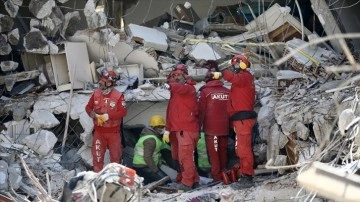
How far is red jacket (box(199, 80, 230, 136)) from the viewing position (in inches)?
479

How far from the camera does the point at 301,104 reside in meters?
11.7

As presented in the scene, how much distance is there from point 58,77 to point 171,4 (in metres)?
3.03

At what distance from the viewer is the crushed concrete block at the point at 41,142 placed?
13039 mm

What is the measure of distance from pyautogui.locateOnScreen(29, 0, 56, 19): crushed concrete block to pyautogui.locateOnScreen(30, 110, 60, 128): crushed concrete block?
1.53 m

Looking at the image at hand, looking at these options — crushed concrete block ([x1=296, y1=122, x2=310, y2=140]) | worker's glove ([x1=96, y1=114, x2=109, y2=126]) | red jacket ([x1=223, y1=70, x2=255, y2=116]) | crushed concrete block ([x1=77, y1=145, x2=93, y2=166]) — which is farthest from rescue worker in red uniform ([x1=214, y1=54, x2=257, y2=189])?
crushed concrete block ([x1=77, y1=145, x2=93, y2=166])

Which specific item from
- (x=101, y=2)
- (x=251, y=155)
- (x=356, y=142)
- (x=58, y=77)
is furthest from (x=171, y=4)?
(x=356, y=142)

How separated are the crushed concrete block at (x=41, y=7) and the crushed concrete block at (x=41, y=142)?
6.22 ft

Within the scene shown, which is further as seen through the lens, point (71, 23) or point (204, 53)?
point (204, 53)

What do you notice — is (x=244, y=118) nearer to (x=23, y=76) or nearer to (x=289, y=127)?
(x=289, y=127)

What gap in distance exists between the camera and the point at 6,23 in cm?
1334

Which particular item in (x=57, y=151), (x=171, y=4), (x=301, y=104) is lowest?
(x=57, y=151)

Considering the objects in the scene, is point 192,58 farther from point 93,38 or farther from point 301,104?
point 301,104

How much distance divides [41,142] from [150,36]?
2.67m

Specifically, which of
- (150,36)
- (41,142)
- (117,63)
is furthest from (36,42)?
(150,36)
